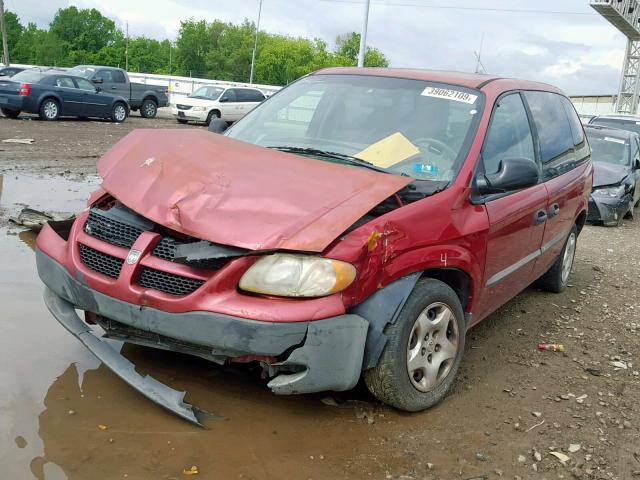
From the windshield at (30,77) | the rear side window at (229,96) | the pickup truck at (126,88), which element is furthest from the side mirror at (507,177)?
the rear side window at (229,96)

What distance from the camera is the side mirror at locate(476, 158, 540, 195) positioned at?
3.61 meters

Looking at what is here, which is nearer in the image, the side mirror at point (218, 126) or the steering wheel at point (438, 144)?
the steering wheel at point (438, 144)

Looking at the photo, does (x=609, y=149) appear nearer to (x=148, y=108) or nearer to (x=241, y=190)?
(x=241, y=190)

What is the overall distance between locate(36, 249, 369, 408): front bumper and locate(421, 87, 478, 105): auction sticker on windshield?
1736mm

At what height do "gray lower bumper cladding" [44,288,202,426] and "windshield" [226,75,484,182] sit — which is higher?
"windshield" [226,75,484,182]

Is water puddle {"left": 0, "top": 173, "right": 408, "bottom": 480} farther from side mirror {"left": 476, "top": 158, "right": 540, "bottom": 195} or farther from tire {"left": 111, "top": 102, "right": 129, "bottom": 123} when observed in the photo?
tire {"left": 111, "top": 102, "right": 129, "bottom": 123}

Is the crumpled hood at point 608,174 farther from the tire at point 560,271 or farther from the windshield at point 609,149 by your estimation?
the tire at point 560,271

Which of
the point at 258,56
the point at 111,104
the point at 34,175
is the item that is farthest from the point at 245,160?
the point at 258,56

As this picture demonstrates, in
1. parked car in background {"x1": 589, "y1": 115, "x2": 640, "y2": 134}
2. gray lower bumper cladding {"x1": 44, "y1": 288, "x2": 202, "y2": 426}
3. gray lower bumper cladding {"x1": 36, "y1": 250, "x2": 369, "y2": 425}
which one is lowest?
gray lower bumper cladding {"x1": 44, "y1": 288, "x2": 202, "y2": 426}

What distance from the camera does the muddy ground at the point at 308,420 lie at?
2750 millimetres

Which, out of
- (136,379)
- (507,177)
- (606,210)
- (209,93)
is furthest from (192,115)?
(136,379)

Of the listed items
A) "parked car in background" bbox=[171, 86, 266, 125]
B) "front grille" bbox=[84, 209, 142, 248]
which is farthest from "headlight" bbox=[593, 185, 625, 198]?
"parked car in background" bbox=[171, 86, 266, 125]

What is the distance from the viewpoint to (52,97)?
18.4 meters

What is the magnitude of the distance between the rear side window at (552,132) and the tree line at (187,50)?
90.3 m
